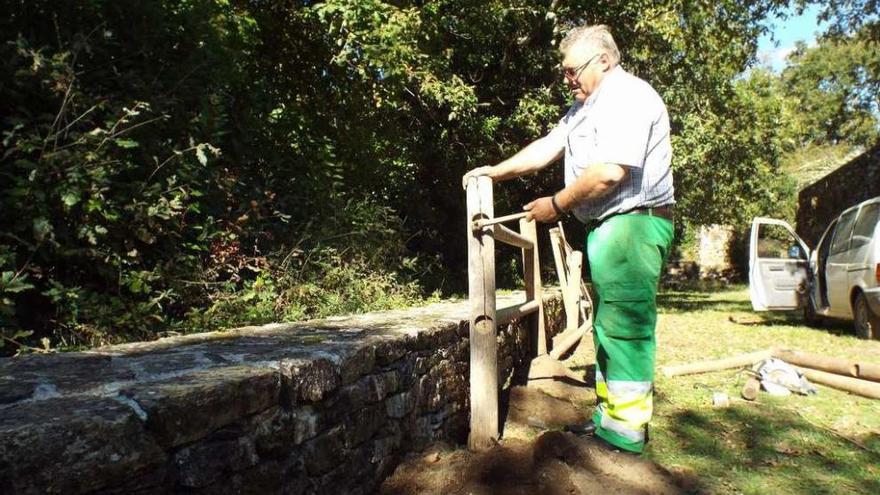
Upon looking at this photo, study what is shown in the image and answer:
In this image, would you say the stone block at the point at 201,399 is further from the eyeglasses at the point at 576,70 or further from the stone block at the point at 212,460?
the eyeglasses at the point at 576,70

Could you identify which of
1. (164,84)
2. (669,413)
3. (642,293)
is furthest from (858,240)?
(164,84)

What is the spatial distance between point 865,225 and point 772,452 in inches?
234

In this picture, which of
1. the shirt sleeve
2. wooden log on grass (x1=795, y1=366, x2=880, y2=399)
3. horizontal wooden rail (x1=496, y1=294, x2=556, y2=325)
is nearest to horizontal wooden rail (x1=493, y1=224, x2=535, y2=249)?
horizontal wooden rail (x1=496, y1=294, x2=556, y2=325)

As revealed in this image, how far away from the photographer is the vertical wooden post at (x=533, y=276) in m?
5.04

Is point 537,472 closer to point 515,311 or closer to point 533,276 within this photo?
point 515,311

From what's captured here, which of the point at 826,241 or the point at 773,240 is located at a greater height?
the point at 773,240

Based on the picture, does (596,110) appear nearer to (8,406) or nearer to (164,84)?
(8,406)

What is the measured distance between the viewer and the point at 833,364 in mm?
5668

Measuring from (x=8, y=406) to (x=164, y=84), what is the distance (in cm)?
315

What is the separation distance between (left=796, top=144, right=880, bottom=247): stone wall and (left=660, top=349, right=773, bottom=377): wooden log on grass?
1077 cm

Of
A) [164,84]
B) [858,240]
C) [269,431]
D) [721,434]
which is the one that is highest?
[164,84]

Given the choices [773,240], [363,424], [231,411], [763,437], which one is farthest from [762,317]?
[773,240]

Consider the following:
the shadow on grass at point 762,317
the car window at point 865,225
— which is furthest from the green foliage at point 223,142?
the shadow on grass at point 762,317

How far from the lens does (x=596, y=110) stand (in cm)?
292
